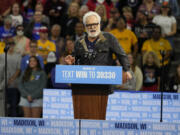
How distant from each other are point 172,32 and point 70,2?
3033 mm

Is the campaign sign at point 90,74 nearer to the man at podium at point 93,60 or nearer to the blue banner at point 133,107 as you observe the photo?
the man at podium at point 93,60

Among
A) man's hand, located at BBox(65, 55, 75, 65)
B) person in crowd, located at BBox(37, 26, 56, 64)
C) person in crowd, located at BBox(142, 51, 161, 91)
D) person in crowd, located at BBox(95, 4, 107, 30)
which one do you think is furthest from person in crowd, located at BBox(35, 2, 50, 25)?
man's hand, located at BBox(65, 55, 75, 65)

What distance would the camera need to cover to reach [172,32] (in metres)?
11.0

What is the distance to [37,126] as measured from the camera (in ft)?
16.7

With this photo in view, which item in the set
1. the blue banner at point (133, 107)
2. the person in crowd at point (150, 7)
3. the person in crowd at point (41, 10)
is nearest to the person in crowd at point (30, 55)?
the person in crowd at point (41, 10)

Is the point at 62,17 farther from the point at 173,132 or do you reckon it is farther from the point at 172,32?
the point at 173,132

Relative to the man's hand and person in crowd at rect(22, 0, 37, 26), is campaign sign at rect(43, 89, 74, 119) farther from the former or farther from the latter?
person in crowd at rect(22, 0, 37, 26)

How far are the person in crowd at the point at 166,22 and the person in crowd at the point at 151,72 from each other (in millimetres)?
1547

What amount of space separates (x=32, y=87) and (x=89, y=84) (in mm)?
4055

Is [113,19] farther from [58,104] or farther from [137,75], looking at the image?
[58,104]

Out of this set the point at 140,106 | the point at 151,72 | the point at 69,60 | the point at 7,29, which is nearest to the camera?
the point at 69,60

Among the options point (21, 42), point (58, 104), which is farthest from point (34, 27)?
point (58, 104)

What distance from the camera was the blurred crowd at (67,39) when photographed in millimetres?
9234

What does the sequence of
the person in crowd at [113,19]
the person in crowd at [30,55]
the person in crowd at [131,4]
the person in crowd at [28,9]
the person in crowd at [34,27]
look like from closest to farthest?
1. the person in crowd at [30,55]
2. the person in crowd at [113,19]
3. the person in crowd at [34,27]
4. the person in crowd at [131,4]
5. the person in crowd at [28,9]
